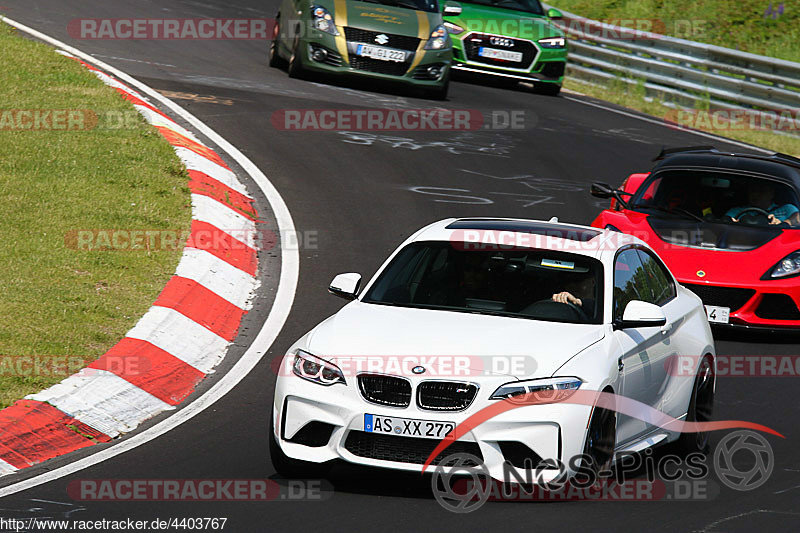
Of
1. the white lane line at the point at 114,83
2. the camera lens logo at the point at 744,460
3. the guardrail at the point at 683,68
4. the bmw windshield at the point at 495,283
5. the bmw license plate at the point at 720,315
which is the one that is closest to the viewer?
Answer: the camera lens logo at the point at 744,460

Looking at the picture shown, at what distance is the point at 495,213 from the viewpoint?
14.6 metres

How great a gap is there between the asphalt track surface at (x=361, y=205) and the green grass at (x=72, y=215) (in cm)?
107

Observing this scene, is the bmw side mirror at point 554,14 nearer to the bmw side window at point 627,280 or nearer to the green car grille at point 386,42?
the green car grille at point 386,42

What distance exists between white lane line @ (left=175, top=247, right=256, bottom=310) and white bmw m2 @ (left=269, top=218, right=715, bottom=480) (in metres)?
3.13

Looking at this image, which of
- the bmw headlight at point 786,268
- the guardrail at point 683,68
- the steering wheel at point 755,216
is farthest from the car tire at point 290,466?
the guardrail at point 683,68

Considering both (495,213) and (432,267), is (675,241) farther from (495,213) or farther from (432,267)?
(432,267)

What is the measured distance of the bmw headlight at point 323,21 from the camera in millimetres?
19094

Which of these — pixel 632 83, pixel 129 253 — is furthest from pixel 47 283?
pixel 632 83

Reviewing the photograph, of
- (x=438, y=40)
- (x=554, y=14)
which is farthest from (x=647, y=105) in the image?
(x=438, y=40)

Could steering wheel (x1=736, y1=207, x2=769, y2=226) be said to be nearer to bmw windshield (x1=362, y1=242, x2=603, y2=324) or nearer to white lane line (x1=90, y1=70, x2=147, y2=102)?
bmw windshield (x1=362, y1=242, x2=603, y2=324)

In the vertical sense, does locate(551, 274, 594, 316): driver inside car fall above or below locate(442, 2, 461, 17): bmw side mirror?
below

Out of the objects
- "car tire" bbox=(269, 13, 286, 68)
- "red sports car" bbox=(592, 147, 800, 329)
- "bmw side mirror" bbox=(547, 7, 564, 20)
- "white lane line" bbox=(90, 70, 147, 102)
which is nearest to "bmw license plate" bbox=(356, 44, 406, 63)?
"car tire" bbox=(269, 13, 286, 68)

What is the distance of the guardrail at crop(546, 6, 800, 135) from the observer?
22.5 metres

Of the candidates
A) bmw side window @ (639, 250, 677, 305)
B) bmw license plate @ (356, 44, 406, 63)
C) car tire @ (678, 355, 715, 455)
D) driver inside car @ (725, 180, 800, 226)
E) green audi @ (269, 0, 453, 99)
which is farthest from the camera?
bmw license plate @ (356, 44, 406, 63)
